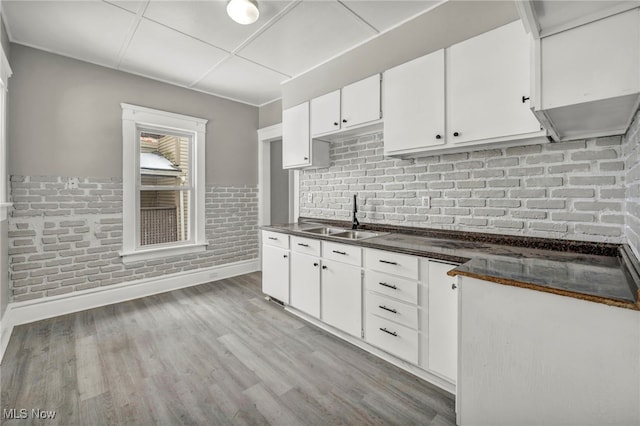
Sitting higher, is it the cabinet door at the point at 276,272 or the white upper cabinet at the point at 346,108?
the white upper cabinet at the point at 346,108

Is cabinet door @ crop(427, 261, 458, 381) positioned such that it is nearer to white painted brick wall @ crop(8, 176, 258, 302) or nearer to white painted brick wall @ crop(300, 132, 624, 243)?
white painted brick wall @ crop(300, 132, 624, 243)

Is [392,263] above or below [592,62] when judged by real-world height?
below

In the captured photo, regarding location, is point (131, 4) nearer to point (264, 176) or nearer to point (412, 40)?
point (412, 40)

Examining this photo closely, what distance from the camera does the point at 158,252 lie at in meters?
3.65

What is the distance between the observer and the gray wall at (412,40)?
199 cm

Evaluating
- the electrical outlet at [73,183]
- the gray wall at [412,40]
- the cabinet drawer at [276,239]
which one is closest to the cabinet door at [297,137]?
the gray wall at [412,40]

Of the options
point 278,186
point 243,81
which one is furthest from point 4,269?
point 278,186

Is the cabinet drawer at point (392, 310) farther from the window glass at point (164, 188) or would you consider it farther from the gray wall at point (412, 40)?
the window glass at point (164, 188)

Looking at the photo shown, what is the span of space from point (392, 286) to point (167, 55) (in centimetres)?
319

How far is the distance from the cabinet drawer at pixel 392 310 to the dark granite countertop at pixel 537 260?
381 mm

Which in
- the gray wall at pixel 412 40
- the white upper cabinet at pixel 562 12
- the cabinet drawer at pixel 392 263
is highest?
the gray wall at pixel 412 40

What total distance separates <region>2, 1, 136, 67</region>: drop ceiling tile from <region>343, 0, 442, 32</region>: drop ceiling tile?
73.3 inches

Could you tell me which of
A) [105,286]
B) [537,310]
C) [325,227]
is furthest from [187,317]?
[537,310]

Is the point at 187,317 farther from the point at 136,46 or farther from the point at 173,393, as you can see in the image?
the point at 136,46
